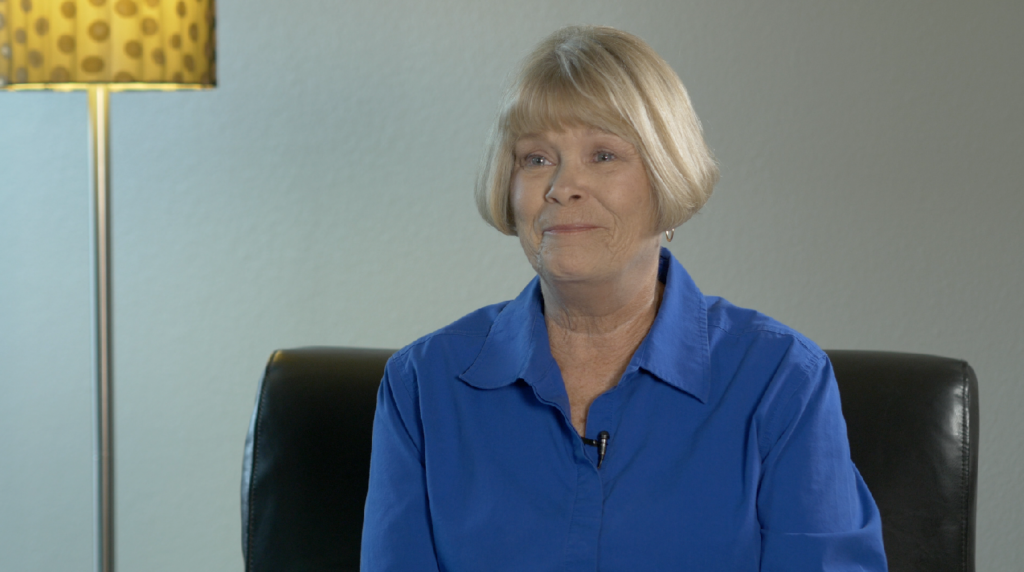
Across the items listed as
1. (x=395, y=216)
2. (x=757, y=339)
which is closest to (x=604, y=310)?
(x=757, y=339)

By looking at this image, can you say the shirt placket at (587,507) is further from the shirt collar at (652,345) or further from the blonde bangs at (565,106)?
the blonde bangs at (565,106)

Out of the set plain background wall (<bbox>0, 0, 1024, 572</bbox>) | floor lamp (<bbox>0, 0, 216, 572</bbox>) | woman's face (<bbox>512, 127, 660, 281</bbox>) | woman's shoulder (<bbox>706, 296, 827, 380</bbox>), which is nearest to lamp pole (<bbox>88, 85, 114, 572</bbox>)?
floor lamp (<bbox>0, 0, 216, 572</bbox>)

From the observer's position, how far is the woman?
1.17 metres

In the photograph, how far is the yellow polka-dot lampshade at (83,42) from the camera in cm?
154

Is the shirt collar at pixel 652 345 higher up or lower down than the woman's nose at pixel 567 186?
lower down

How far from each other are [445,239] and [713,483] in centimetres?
107

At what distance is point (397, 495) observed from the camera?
129cm

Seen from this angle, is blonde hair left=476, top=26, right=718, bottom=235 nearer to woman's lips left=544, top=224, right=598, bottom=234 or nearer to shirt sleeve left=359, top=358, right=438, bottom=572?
woman's lips left=544, top=224, right=598, bottom=234

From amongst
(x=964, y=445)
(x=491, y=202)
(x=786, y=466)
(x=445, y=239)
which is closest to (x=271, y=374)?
(x=491, y=202)

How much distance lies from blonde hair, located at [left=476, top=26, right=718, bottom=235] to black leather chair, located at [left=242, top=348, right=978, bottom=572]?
42 cm

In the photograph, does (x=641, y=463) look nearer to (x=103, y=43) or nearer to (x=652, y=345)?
(x=652, y=345)

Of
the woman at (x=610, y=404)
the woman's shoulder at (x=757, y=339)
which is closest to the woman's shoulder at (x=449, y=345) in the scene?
the woman at (x=610, y=404)

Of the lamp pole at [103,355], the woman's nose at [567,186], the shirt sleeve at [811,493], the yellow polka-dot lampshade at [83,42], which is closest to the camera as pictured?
the shirt sleeve at [811,493]

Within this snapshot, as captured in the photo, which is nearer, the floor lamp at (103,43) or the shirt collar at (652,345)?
the shirt collar at (652,345)
